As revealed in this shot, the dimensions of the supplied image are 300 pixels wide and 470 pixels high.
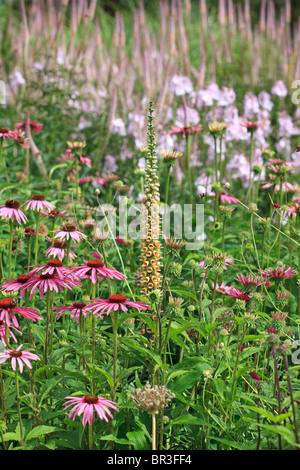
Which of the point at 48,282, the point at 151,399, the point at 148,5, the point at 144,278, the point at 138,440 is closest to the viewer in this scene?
the point at 151,399

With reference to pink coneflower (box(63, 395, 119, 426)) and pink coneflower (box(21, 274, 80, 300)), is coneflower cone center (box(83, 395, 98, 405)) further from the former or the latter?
pink coneflower (box(21, 274, 80, 300))

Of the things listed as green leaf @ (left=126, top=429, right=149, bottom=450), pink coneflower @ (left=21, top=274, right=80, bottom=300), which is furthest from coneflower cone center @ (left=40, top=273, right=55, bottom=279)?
green leaf @ (left=126, top=429, right=149, bottom=450)

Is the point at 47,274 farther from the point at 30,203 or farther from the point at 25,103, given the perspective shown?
the point at 25,103

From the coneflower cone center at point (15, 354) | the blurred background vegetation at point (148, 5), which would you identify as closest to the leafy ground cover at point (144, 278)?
the coneflower cone center at point (15, 354)

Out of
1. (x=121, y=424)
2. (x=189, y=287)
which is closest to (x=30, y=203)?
(x=189, y=287)

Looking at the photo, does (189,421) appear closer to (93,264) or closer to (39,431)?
(39,431)

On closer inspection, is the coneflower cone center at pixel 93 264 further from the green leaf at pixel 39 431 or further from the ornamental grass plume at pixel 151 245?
the green leaf at pixel 39 431

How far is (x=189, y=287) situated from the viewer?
109 inches

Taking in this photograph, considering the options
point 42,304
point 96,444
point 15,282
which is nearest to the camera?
point 96,444

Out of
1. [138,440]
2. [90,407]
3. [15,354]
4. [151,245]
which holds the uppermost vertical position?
[151,245]

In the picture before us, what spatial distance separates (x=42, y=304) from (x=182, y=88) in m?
3.26

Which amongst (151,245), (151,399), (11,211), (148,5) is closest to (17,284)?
(11,211)

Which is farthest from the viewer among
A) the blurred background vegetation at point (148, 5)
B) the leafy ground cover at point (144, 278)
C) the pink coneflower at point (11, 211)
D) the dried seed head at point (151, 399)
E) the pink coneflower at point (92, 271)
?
the blurred background vegetation at point (148, 5)

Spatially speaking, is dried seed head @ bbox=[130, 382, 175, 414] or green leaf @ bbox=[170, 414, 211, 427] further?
green leaf @ bbox=[170, 414, 211, 427]
